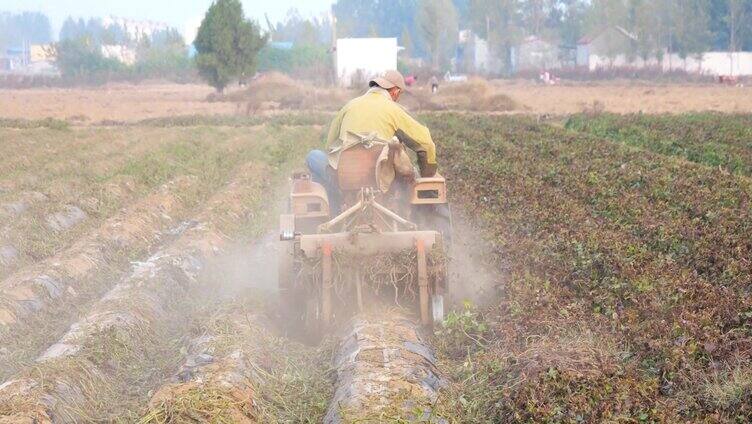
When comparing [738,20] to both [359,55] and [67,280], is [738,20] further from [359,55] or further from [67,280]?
[67,280]

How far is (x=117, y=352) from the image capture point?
7.88 metres

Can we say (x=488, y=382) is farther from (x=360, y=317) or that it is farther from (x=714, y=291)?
(x=714, y=291)

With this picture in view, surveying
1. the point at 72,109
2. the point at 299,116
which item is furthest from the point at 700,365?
the point at 72,109

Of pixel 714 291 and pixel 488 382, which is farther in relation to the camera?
pixel 714 291

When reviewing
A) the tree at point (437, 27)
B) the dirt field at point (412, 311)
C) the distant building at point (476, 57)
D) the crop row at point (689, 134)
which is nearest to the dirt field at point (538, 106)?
the crop row at point (689, 134)

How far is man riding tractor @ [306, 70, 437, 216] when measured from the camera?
332 inches

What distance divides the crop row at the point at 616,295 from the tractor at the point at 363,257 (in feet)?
1.96

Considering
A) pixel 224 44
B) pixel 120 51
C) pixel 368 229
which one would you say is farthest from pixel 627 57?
pixel 368 229

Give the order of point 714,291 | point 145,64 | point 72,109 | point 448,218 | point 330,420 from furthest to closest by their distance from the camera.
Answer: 1. point 145,64
2. point 72,109
3. point 448,218
4. point 714,291
5. point 330,420

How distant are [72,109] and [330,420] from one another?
40962 mm

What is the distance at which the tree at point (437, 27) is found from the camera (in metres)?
117

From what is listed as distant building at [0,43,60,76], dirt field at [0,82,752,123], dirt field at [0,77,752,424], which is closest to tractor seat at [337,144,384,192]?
dirt field at [0,77,752,424]

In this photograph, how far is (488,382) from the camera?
676 cm

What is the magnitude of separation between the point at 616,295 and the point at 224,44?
49511mm
